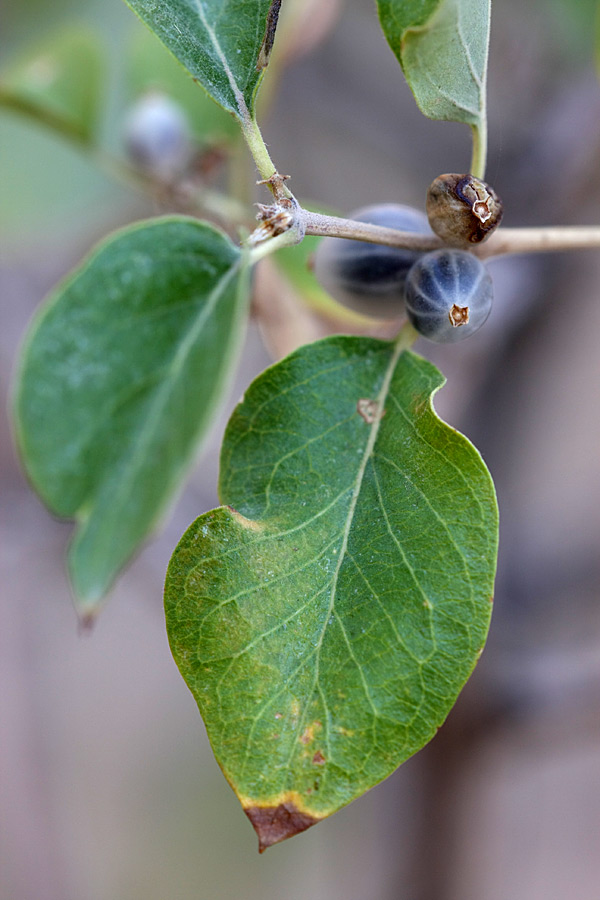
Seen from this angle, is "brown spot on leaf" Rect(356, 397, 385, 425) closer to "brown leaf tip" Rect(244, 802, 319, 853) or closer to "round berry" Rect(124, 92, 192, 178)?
"brown leaf tip" Rect(244, 802, 319, 853)

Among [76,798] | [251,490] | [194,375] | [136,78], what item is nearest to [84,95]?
[136,78]

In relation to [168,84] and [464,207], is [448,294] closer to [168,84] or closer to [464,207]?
[464,207]

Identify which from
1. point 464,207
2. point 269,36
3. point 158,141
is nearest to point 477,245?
point 464,207

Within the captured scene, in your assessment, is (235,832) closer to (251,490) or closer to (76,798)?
(76,798)

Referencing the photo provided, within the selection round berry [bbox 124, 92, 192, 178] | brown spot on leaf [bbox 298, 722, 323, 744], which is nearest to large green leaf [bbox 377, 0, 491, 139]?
brown spot on leaf [bbox 298, 722, 323, 744]

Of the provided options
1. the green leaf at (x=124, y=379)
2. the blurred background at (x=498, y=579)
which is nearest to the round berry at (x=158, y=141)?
the blurred background at (x=498, y=579)

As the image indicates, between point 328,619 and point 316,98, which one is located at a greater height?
point 328,619
